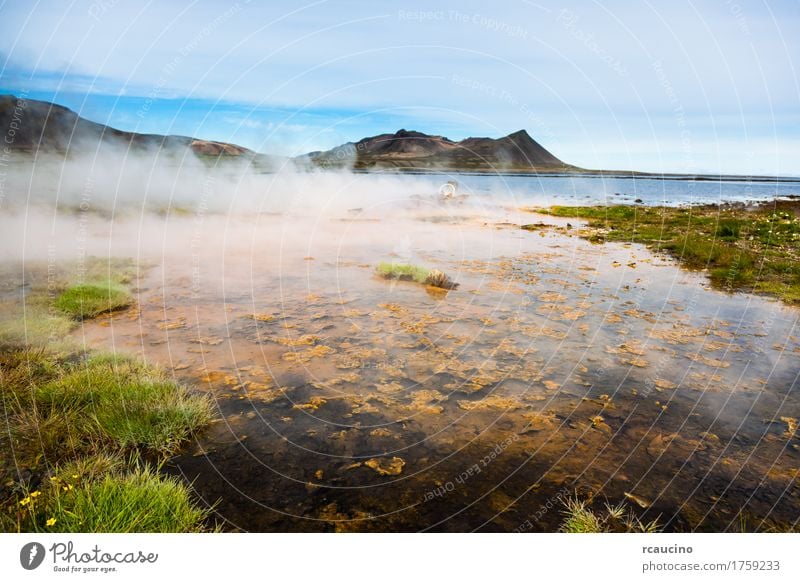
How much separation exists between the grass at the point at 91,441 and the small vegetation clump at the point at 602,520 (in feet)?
11.7

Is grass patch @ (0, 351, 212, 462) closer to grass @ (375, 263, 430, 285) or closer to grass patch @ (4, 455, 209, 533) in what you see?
grass patch @ (4, 455, 209, 533)

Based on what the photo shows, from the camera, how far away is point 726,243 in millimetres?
21531

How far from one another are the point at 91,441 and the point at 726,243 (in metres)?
25.5

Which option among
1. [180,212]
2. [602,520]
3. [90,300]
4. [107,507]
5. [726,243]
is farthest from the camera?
[180,212]

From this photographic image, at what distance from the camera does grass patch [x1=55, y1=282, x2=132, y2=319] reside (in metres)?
9.98

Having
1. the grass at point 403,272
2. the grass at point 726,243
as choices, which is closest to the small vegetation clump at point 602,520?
the grass at point 403,272

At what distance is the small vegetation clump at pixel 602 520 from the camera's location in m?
4.32

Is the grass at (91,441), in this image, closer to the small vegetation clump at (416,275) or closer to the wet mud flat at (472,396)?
the wet mud flat at (472,396)

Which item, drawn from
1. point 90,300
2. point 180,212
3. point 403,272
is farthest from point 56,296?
point 180,212

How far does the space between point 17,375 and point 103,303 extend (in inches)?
161

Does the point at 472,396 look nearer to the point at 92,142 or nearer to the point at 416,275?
the point at 416,275

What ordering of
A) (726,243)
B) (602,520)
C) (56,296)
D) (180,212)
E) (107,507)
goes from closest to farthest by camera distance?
(107,507)
(602,520)
(56,296)
(726,243)
(180,212)
